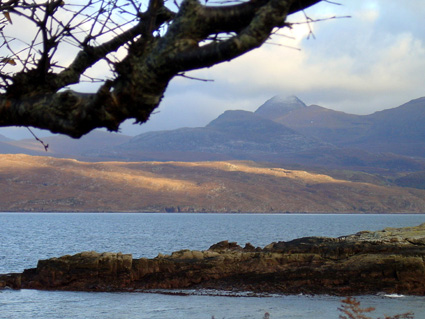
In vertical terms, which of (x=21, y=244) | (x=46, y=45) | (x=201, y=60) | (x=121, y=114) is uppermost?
(x=46, y=45)

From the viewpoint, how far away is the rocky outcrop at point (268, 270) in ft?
97.5

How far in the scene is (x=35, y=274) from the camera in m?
35.3

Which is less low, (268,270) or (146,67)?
(146,67)

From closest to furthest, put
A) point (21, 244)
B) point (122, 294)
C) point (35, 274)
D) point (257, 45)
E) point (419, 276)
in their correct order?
1. point (257, 45)
2. point (419, 276)
3. point (122, 294)
4. point (35, 274)
5. point (21, 244)

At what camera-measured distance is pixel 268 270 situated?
3222 centimetres

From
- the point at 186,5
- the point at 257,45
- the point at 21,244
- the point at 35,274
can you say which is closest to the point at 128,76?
the point at 186,5

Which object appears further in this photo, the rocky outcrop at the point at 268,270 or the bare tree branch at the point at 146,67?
the rocky outcrop at the point at 268,270

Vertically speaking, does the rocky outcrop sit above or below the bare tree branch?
below

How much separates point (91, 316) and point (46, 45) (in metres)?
22.3

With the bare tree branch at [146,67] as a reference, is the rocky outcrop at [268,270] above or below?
below

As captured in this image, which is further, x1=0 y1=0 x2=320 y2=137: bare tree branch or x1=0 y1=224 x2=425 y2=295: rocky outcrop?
x1=0 y1=224 x2=425 y2=295: rocky outcrop

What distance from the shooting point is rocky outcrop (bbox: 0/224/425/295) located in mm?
29703

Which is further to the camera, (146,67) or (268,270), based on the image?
(268,270)

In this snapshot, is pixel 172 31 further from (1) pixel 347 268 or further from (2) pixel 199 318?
(1) pixel 347 268
